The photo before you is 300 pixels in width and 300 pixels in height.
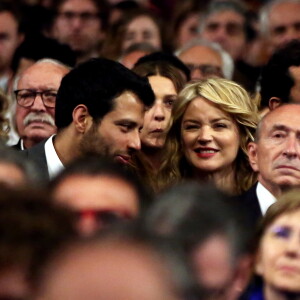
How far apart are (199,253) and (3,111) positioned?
4175 millimetres

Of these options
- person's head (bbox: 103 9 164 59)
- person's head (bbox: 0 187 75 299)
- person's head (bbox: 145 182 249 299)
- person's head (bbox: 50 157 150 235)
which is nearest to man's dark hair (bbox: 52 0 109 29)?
person's head (bbox: 103 9 164 59)

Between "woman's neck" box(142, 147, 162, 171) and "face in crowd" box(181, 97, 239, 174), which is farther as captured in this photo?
"woman's neck" box(142, 147, 162, 171)

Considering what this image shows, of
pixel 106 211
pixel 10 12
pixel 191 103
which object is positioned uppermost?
pixel 10 12

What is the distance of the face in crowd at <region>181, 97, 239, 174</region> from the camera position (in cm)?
707

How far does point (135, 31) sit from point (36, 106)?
3.07 m

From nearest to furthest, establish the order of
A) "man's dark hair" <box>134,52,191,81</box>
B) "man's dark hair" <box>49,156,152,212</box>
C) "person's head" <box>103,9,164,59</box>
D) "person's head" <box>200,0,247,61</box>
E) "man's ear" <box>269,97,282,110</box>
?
"man's dark hair" <box>49,156,152,212</box>, "man's ear" <box>269,97,282,110</box>, "man's dark hair" <box>134,52,191,81</box>, "person's head" <box>103,9,164,59</box>, "person's head" <box>200,0,247,61</box>

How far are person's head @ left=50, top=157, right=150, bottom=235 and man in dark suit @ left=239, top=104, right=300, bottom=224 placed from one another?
2001 mm

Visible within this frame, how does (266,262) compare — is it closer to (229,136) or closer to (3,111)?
(229,136)

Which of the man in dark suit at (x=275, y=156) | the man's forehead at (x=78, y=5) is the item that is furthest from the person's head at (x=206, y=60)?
the man in dark suit at (x=275, y=156)

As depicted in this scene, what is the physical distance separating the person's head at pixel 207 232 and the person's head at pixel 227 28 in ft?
22.2

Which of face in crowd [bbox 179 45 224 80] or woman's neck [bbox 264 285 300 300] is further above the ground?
face in crowd [bbox 179 45 224 80]

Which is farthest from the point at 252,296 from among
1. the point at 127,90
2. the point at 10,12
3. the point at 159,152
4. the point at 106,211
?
the point at 10,12

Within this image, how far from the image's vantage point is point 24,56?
29.0ft

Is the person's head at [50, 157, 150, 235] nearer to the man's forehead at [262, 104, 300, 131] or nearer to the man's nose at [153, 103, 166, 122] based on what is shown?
the man's forehead at [262, 104, 300, 131]
